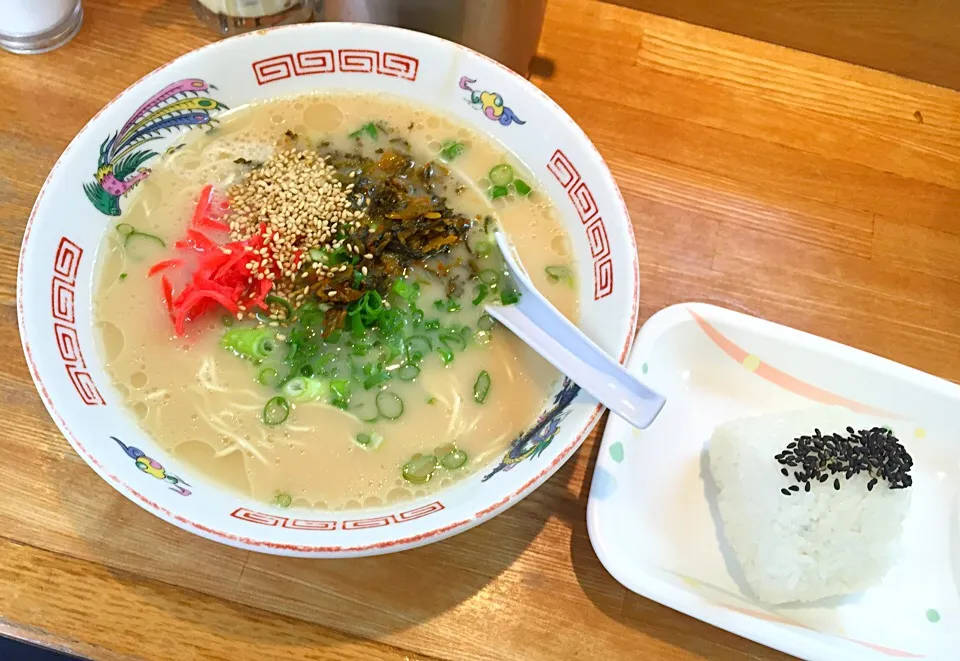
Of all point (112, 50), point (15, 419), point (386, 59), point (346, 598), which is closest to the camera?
point (346, 598)

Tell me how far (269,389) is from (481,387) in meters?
0.36

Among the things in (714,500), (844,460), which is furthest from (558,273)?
(844,460)

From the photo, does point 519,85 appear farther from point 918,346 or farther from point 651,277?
point 918,346

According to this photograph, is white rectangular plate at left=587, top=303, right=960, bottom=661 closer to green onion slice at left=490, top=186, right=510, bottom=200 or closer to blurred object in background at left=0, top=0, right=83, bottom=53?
green onion slice at left=490, top=186, right=510, bottom=200

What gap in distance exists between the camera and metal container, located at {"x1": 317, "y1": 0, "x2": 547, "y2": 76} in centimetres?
147

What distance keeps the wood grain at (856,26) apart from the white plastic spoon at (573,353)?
0.95 m

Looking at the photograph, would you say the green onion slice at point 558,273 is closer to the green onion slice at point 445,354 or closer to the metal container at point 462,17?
the green onion slice at point 445,354

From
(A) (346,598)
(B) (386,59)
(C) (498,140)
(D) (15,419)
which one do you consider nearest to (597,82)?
(C) (498,140)

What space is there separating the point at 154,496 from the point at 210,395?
26 cm

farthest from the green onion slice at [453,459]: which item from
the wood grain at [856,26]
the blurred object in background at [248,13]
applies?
the wood grain at [856,26]

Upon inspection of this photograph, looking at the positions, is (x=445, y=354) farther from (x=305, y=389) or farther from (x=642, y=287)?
(x=642, y=287)

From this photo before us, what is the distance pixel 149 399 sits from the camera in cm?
122

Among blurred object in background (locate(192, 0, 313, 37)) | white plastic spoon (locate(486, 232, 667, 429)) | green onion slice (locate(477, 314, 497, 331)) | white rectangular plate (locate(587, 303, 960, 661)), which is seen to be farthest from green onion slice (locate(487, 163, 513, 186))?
blurred object in background (locate(192, 0, 313, 37))

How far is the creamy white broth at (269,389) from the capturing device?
3.86 ft
